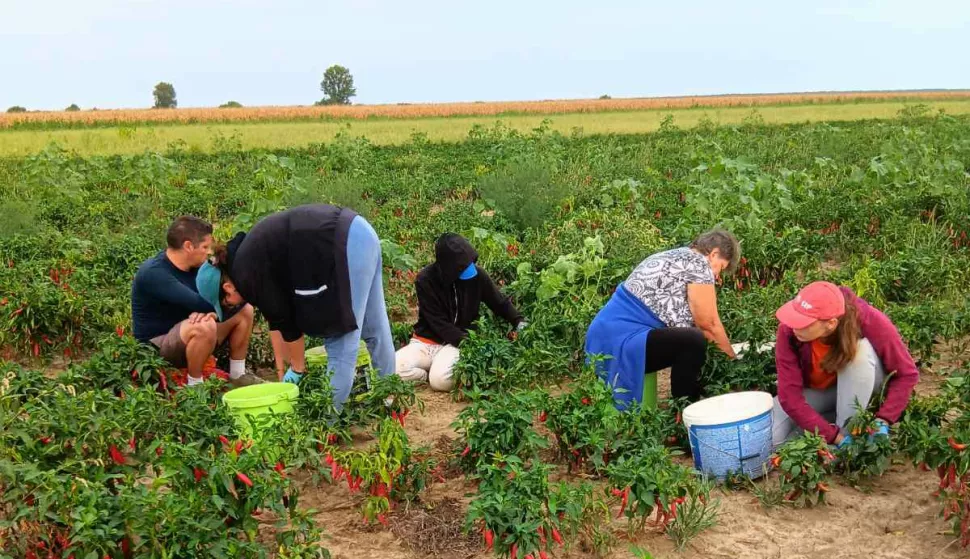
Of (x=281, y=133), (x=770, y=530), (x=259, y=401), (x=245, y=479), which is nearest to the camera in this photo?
(x=245, y=479)

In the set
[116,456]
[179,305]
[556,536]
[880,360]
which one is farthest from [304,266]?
[880,360]

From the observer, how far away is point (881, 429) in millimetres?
3662

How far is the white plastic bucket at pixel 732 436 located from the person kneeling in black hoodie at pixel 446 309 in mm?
1792

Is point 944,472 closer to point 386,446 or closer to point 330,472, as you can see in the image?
point 386,446

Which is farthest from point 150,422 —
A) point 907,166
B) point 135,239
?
point 907,166

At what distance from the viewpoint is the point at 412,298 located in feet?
23.3

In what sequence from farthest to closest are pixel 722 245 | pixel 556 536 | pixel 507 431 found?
pixel 722 245 → pixel 507 431 → pixel 556 536

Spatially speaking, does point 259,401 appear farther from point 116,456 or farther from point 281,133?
point 281,133

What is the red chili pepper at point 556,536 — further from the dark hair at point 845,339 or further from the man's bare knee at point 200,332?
the man's bare knee at point 200,332

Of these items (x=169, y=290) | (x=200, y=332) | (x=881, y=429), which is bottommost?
(x=881, y=429)

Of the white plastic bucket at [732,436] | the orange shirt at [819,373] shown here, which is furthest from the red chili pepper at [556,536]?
the orange shirt at [819,373]

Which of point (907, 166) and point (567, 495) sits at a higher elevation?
point (907, 166)

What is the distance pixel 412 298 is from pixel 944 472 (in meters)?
4.48

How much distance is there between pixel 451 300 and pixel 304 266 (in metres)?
1.51
